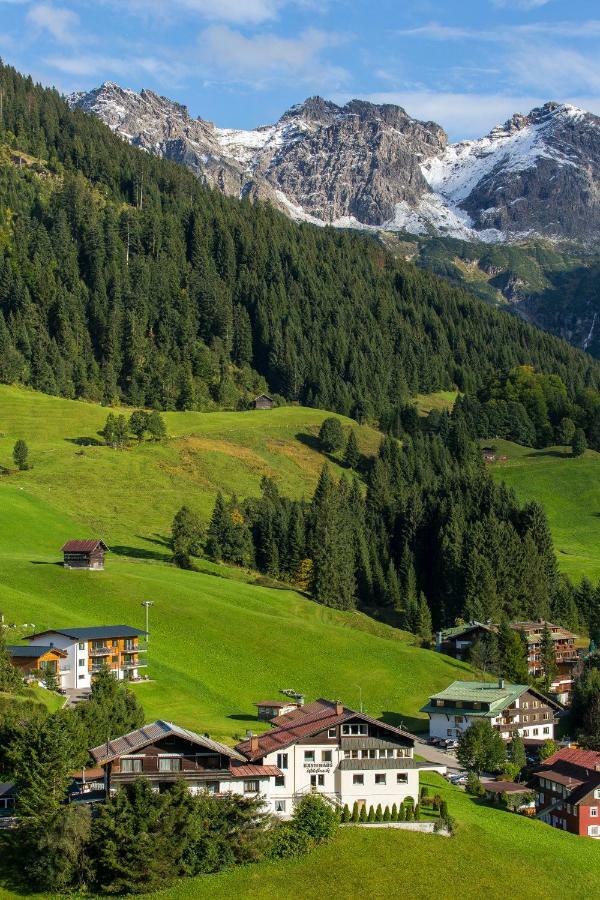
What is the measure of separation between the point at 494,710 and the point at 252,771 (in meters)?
42.1

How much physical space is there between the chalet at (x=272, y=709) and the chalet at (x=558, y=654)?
1806 inches

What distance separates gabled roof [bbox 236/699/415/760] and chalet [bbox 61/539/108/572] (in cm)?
4851

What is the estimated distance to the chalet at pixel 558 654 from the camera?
397 feet

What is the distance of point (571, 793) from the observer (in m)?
74.9

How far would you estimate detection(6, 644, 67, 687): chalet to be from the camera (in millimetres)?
81688

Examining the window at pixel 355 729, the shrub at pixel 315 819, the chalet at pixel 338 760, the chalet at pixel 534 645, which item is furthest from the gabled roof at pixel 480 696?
the shrub at pixel 315 819

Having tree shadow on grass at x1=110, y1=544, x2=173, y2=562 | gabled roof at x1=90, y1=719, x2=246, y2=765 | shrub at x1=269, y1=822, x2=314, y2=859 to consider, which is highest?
tree shadow on grass at x1=110, y1=544, x2=173, y2=562

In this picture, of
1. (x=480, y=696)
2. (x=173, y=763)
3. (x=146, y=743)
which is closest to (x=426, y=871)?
(x=173, y=763)

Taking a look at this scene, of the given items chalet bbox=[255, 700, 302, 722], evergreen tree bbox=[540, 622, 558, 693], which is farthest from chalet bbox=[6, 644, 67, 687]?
evergreen tree bbox=[540, 622, 558, 693]

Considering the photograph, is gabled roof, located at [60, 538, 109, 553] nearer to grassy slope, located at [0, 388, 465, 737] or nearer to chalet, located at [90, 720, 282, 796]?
grassy slope, located at [0, 388, 465, 737]

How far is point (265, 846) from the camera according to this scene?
53750mm

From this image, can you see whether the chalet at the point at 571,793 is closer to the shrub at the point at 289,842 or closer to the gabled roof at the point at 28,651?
the shrub at the point at 289,842

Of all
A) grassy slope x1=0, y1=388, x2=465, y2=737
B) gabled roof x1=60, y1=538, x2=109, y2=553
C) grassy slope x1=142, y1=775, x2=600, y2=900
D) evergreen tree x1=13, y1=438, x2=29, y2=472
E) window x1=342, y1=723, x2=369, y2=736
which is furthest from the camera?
evergreen tree x1=13, y1=438, x2=29, y2=472

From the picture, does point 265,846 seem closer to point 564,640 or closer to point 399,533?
point 564,640
